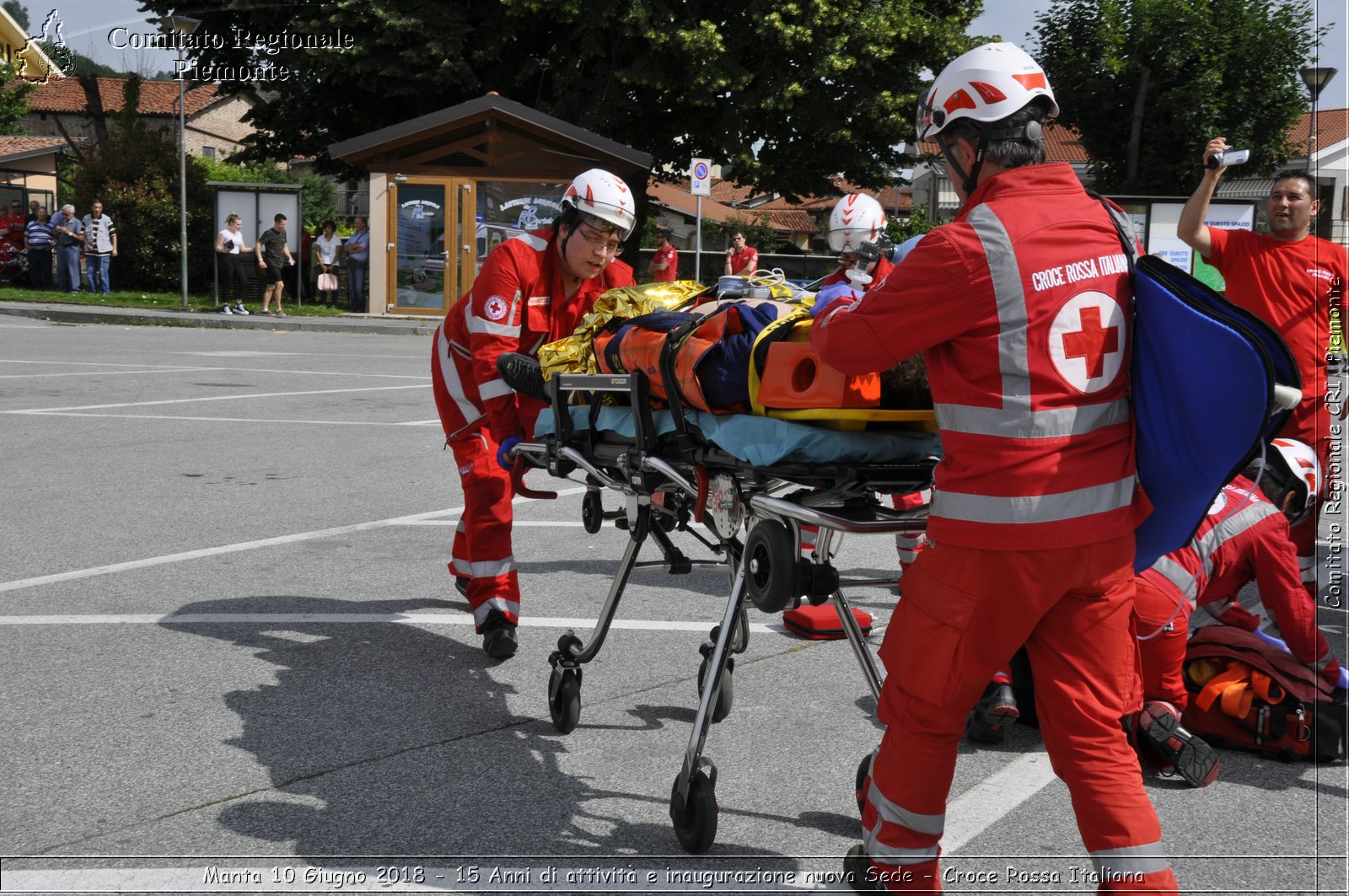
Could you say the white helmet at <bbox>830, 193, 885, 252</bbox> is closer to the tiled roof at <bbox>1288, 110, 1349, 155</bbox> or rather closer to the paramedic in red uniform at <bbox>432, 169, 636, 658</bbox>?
the paramedic in red uniform at <bbox>432, 169, 636, 658</bbox>

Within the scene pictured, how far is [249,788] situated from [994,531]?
2.35 meters

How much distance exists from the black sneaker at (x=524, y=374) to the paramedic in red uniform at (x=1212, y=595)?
2120 mm

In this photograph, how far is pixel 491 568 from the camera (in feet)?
17.6

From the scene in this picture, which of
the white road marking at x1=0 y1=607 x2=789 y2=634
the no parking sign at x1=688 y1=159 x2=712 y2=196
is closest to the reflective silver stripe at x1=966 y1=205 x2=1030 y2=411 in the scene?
the white road marking at x1=0 y1=607 x2=789 y2=634

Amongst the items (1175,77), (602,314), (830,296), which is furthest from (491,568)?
(1175,77)

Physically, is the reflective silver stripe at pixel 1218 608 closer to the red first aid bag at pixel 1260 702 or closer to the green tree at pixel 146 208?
the red first aid bag at pixel 1260 702

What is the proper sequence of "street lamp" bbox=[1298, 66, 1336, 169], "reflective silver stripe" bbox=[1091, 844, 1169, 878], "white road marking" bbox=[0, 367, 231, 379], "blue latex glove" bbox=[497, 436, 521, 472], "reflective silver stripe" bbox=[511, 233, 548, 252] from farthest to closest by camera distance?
"white road marking" bbox=[0, 367, 231, 379]
"reflective silver stripe" bbox=[511, 233, 548, 252]
"blue latex glove" bbox=[497, 436, 521, 472]
"street lamp" bbox=[1298, 66, 1336, 169]
"reflective silver stripe" bbox=[1091, 844, 1169, 878]

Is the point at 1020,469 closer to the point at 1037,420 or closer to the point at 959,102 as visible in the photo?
the point at 1037,420

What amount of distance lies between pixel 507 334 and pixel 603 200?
2.22 feet

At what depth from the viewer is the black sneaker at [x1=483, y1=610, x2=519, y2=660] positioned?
206 inches

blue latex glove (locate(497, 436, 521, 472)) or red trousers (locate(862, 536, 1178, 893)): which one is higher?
blue latex glove (locate(497, 436, 521, 472))

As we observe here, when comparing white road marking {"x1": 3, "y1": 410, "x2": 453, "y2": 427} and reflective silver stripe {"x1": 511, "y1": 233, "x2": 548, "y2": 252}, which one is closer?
reflective silver stripe {"x1": 511, "y1": 233, "x2": 548, "y2": 252}

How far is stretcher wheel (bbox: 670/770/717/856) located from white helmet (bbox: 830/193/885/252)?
4376 mm

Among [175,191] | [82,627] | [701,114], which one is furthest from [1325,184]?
[175,191]
